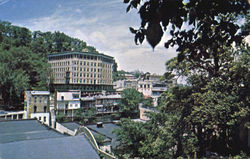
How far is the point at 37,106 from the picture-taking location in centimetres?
1425

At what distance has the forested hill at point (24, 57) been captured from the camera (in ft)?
52.2

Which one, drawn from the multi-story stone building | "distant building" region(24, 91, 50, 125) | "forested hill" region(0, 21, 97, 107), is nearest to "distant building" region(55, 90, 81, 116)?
the multi-story stone building

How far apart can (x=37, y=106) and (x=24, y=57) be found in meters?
5.90

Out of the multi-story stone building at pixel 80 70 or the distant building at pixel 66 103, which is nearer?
the multi-story stone building at pixel 80 70

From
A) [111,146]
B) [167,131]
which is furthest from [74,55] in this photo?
[167,131]

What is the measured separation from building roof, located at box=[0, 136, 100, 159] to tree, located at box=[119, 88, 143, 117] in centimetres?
1314

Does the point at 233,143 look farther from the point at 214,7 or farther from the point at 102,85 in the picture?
the point at 102,85

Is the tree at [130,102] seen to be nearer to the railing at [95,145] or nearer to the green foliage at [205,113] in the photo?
the railing at [95,145]

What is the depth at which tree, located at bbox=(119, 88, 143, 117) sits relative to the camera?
17.6 m

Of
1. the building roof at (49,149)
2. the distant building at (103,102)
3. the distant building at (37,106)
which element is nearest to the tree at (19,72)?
the distant building at (37,106)

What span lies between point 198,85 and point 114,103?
1524cm

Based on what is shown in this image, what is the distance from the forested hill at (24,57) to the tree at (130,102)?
527 centimetres

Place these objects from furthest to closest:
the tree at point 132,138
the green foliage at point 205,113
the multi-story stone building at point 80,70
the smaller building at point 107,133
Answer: the multi-story stone building at point 80,70 < the smaller building at point 107,133 < the tree at point 132,138 < the green foliage at point 205,113

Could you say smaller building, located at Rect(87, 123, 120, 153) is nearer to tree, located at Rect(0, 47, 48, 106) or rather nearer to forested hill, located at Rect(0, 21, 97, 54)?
forested hill, located at Rect(0, 21, 97, 54)
